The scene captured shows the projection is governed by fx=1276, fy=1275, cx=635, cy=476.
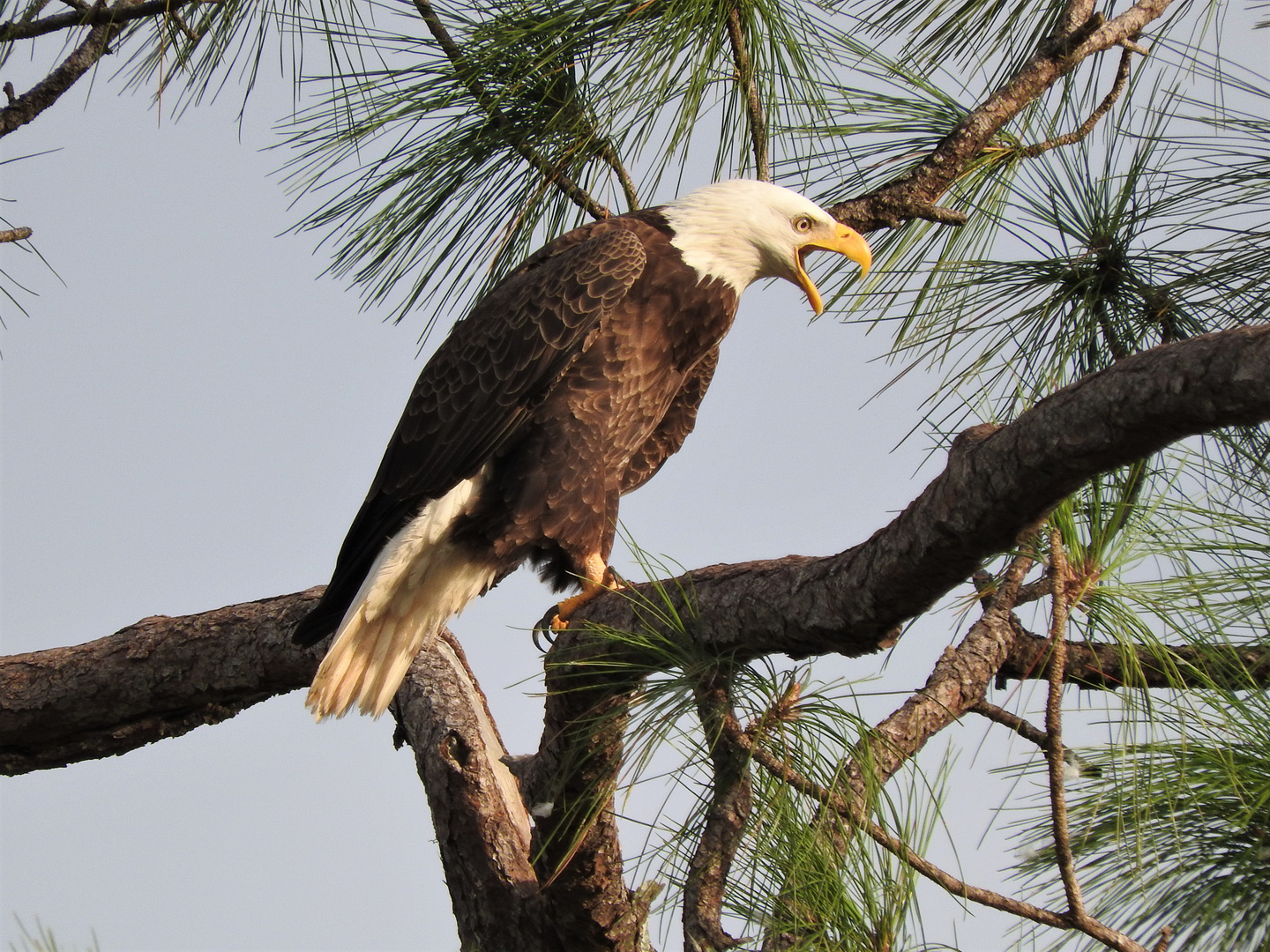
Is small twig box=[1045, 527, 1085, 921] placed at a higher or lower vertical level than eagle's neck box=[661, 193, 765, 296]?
lower

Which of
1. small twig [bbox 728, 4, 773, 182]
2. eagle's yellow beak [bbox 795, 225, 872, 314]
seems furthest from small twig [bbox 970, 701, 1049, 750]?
small twig [bbox 728, 4, 773, 182]

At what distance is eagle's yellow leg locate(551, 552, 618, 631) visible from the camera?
9.18ft

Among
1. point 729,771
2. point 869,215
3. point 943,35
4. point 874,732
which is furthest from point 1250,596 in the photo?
point 943,35

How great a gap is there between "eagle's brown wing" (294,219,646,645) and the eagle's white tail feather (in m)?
0.06

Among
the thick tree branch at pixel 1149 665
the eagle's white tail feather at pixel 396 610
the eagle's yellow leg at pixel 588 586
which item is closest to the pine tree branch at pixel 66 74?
the eagle's white tail feather at pixel 396 610

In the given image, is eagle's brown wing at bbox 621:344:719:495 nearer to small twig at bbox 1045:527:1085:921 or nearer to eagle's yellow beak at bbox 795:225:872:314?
eagle's yellow beak at bbox 795:225:872:314

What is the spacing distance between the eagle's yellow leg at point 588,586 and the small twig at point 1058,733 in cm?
118

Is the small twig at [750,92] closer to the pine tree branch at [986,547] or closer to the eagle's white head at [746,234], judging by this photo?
the eagle's white head at [746,234]

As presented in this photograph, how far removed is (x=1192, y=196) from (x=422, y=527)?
1796 millimetres

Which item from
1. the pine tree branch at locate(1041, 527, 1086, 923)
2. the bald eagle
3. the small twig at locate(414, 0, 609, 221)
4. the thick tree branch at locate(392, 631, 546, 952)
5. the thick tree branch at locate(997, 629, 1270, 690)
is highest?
the small twig at locate(414, 0, 609, 221)

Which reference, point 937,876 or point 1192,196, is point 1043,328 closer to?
point 1192,196

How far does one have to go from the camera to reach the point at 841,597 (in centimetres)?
168

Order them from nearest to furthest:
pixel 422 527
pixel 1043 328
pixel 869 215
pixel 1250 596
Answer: pixel 1250 596, pixel 1043 328, pixel 869 215, pixel 422 527

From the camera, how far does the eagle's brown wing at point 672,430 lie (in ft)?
11.0
